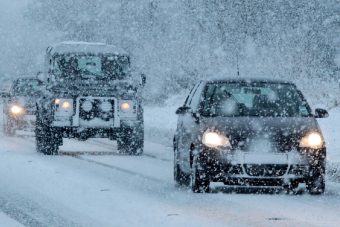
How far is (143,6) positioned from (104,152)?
28.9m

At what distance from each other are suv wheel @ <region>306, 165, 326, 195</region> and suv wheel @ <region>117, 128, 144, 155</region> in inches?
343

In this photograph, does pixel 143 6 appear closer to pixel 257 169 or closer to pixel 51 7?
pixel 51 7

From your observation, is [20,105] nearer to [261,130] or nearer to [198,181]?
[198,181]

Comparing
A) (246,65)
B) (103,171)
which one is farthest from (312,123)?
(246,65)

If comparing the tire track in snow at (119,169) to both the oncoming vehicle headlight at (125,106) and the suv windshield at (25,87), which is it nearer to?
the oncoming vehicle headlight at (125,106)

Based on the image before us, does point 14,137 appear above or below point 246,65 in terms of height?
below

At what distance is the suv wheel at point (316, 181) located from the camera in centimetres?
1282

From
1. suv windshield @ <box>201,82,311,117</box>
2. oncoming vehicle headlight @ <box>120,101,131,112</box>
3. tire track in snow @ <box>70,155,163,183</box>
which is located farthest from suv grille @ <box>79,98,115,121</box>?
suv windshield @ <box>201,82,311,117</box>

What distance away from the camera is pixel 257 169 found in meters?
12.5

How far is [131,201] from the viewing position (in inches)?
468

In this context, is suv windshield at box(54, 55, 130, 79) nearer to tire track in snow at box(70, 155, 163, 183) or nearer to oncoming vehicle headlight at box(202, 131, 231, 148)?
tire track in snow at box(70, 155, 163, 183)

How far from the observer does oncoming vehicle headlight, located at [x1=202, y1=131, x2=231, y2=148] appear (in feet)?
41.5

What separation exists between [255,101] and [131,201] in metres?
2.90

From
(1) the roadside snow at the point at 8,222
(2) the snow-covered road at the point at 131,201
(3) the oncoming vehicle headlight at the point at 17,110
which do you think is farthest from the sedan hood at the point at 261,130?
(3) the oncoming vehicle headlight at the point at 17,110
